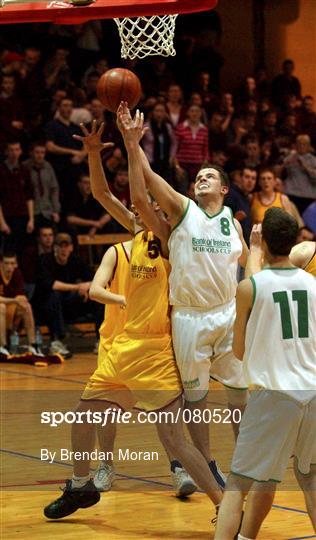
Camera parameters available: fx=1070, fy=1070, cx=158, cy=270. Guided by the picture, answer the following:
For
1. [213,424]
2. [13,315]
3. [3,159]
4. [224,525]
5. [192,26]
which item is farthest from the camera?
[192,26]

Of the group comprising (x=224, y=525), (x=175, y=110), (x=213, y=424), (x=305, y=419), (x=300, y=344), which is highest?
(x=175, y=110)

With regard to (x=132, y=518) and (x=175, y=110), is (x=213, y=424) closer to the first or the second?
(x=132, y=518)

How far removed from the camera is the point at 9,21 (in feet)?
19.3

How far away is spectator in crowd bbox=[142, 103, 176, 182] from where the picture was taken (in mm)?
13836

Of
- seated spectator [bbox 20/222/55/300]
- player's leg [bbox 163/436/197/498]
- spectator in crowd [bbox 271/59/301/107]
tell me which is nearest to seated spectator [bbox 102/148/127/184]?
seated spectator [bbox 20/222/55/300]

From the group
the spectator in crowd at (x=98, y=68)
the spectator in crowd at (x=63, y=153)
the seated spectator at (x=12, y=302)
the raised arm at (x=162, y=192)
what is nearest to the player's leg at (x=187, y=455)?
the raised arm at (x=162, y=192)

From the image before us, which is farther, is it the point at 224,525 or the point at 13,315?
the point at 13,315

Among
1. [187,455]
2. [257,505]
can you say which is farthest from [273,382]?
[187,455]

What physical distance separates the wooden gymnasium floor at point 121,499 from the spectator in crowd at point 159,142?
5744 millimetres

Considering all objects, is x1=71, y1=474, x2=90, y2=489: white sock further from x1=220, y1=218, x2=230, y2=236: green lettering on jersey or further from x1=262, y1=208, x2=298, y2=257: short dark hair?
x1=262, y1=208, x2=298, y2=257: short dark hair

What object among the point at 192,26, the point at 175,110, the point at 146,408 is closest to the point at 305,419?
the point at 146,408

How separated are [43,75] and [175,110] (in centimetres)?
190

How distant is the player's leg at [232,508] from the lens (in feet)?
14.4

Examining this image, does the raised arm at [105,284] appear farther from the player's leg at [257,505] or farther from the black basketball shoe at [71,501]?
the player's leg at [257,505]
